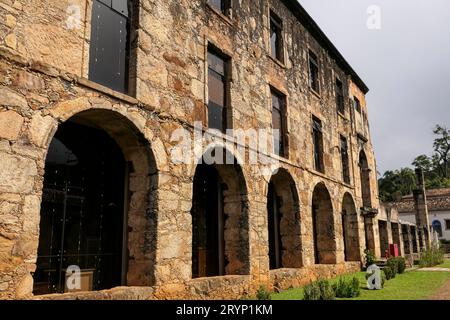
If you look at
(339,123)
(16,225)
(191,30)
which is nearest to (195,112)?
(191,30)

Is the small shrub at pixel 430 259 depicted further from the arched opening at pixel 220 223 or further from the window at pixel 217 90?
the window at pixel 217 90

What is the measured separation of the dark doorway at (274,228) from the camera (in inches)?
438

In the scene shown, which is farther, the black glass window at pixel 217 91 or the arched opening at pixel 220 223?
the black glass window at pixel 217 91

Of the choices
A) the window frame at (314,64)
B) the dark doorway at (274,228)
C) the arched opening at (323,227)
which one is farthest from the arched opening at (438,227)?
the dark doorway at (274,228)

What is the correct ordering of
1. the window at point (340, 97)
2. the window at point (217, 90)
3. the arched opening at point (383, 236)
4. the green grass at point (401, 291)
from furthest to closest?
the arched opening at point (383, 236) → the window at point (340, 97) → the window at point (217, 90) → the green grass at point (401, 291)

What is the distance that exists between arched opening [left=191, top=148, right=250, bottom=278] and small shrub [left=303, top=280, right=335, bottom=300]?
1332 millimetres

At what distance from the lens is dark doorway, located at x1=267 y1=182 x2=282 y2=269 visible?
438 inches

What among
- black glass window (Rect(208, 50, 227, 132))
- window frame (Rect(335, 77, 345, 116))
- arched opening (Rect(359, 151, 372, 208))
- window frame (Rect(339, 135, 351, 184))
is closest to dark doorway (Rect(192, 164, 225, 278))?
black glass window (Rect(208, 50, 227, 132))

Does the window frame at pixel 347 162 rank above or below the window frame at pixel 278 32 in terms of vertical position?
below

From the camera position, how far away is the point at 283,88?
11.5 m

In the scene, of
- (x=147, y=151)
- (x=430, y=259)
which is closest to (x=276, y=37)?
(x=147, y=151)

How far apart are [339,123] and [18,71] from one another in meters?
13.4

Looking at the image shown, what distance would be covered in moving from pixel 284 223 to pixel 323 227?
2.96 metres
